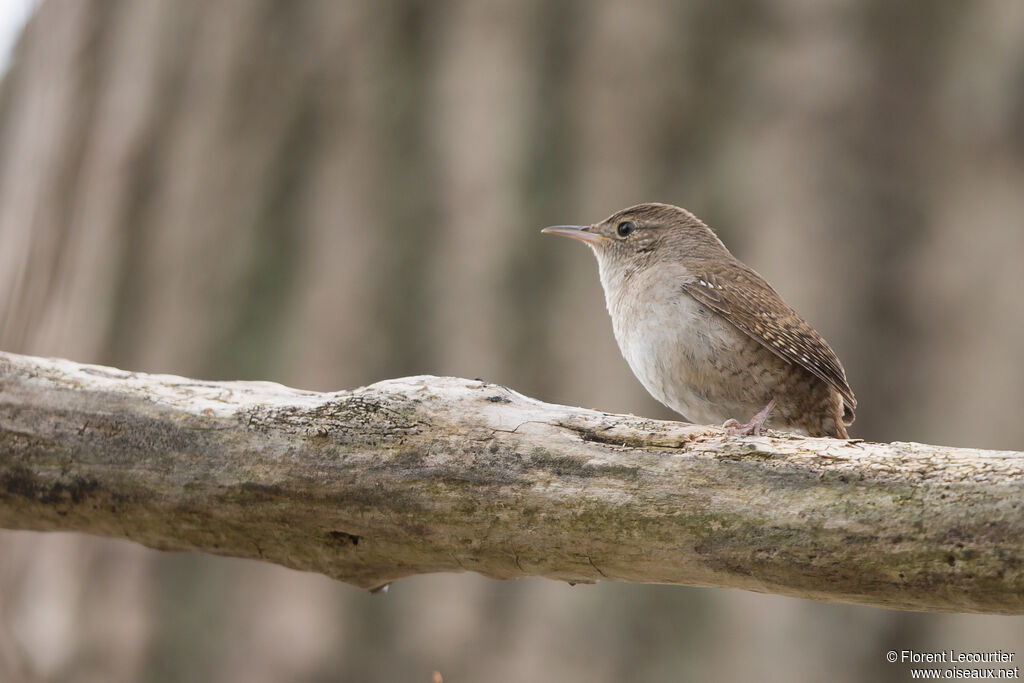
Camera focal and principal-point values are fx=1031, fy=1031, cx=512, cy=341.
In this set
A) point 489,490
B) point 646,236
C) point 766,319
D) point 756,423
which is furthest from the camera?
point 646,236

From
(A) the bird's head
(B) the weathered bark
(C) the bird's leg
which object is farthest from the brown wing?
(B) the weathered bark

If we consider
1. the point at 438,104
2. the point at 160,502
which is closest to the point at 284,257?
the point at 438,104

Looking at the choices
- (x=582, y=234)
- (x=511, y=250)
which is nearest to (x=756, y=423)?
(x=582, y=234)

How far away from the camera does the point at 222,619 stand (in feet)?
19.1

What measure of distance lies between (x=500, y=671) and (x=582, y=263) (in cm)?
231

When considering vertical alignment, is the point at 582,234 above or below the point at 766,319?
above

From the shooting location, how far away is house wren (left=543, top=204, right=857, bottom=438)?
138 inches

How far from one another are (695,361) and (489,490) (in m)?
1.41

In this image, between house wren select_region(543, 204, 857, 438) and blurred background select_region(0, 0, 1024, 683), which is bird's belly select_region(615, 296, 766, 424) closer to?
house wren select_region(543, 204, 857, 438)

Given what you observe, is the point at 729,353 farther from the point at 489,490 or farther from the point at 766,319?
the point at 489,490

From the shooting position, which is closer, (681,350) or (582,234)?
(681,350)

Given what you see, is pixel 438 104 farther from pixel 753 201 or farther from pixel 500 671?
pixel 500 671

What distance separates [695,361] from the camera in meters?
3.58

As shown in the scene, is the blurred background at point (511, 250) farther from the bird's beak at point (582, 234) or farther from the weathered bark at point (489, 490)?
the weathered bark at point (489, 490)
